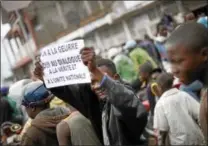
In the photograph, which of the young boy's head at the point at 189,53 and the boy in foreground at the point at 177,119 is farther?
the boy in foreground at the point at 177,119

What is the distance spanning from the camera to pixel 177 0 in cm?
1644

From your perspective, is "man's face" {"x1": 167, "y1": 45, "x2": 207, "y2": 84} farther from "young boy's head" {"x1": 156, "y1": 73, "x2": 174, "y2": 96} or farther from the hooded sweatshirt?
"young boy's head" {"x1": 156, "y1": 73, "x2": 174, "y2": 96}

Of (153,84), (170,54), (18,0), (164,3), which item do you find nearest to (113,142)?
(170,54)

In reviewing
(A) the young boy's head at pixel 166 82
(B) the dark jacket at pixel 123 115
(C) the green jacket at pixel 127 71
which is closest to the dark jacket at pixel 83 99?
(B) the dark jacket at pixel 123 115

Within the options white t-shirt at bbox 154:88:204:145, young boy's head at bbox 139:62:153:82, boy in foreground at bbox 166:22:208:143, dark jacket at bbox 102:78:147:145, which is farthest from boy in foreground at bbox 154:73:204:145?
boy in foreground at bbox 166:22:208:143

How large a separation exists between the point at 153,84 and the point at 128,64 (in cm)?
197

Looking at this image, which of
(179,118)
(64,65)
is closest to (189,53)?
(64,65)

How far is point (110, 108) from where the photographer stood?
3.84 meters

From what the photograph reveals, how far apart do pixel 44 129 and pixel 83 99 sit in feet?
1.52

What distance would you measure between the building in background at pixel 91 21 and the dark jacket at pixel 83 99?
1675mm

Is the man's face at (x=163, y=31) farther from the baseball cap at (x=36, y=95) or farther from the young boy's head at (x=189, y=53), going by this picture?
the young boy's head at (x=189, y=53)

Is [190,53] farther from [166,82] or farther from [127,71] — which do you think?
[127,71]

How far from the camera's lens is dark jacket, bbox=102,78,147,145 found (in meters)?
3.45

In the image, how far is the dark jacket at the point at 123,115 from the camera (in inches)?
136
